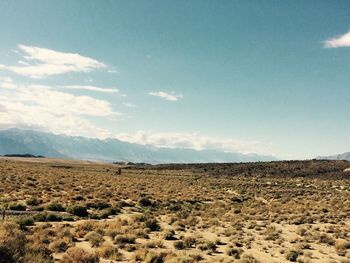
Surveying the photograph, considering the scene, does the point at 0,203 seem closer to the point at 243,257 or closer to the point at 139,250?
the point at 139,250

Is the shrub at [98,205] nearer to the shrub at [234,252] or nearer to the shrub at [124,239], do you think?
the shrub at [124,239]

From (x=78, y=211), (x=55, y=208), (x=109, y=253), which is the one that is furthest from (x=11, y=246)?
(x=55, y=208)

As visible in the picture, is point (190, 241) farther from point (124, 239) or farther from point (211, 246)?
point (124, 239)

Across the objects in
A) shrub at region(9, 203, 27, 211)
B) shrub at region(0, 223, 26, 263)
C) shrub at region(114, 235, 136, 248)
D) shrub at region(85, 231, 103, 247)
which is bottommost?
shrub at region(114, 235, 136, 248)

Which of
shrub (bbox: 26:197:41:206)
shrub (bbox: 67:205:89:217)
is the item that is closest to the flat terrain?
shrub (bbox: 67:205:89:217)

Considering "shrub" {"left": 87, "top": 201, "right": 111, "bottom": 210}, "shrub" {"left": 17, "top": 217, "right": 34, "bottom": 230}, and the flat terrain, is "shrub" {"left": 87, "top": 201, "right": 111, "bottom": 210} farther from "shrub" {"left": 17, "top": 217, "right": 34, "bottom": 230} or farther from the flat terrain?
"shrub" {"left": 17, "top": 217, "right": 34, "bottom": 230}

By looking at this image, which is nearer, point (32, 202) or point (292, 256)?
point (292, 256)

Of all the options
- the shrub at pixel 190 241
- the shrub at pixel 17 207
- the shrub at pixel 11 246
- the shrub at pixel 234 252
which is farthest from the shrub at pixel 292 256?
the shrub at pixel 17 207

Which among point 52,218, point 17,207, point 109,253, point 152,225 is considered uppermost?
point 17,207

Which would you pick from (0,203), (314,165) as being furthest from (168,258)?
(314,165)

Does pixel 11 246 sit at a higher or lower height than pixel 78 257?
higher

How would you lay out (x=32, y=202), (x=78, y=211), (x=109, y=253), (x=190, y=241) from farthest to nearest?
(x=32, y=202) < (x=78, y=211) < (x=190, y=241) < (x=109, y=253)

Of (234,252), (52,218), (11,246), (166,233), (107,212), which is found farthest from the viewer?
(107,212)

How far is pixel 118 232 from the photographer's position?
18984 mm
